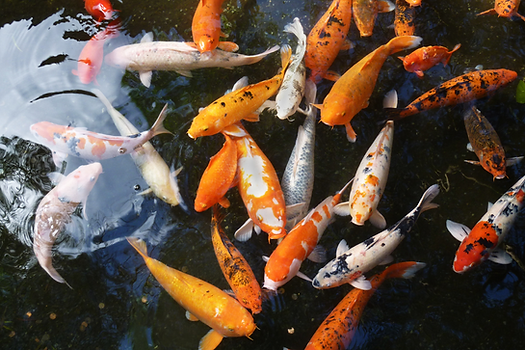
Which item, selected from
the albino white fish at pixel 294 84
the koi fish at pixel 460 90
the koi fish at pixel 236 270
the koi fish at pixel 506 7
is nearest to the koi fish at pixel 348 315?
the koi fish at pixel 236 270

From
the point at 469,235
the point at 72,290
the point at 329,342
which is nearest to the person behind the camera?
the point at 329,342

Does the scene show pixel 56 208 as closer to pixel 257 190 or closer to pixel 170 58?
pixel 170 58

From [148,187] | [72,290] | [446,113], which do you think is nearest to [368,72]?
[446,113]

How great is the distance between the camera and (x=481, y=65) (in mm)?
3580

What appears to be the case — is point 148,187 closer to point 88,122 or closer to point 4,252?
point 88,122

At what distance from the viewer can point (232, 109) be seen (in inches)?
122

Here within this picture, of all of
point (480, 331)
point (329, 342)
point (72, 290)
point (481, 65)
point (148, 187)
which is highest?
point (481, 65)

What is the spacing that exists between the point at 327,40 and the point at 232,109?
1.16 metres

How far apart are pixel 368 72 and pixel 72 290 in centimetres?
334

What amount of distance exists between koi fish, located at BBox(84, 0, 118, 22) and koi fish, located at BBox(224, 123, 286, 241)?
77.0 inches

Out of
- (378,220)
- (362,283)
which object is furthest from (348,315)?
(378,220)

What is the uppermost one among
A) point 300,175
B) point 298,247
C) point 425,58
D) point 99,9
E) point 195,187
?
point 99,9

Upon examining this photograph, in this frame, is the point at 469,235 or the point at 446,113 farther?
the point at 446,113

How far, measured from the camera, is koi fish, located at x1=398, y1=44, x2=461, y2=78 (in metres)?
3.39
